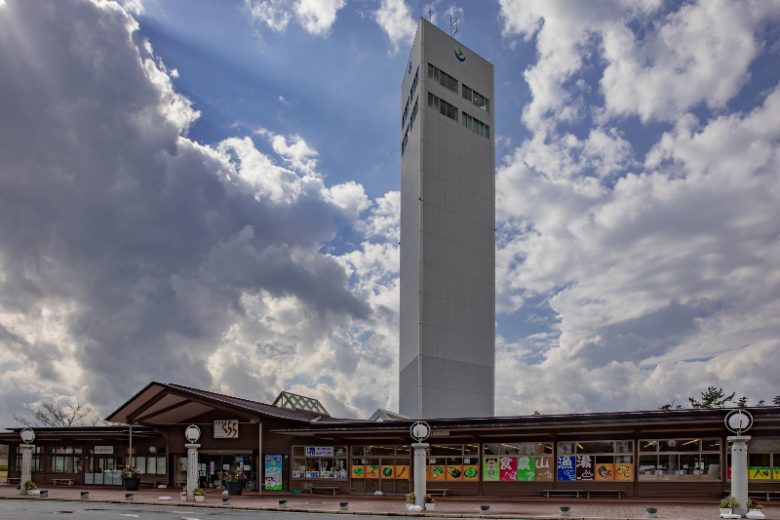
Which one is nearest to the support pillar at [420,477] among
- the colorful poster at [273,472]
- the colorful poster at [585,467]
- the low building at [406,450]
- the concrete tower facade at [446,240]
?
the low building at [406,450]

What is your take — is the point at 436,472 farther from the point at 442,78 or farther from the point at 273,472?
the point at 442,78

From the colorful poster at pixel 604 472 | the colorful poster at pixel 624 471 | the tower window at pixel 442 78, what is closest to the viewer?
the colorful poster at pixel 624 471

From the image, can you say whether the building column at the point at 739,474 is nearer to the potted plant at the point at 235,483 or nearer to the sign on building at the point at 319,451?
the sign on building at the point at 319,451

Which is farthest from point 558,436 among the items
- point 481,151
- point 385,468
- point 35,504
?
point 481,151

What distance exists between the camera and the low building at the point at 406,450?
33.2 meters

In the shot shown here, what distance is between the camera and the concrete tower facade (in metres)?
76.0

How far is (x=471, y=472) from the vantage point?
37844 mm

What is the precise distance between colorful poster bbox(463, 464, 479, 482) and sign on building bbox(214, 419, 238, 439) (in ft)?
45.5

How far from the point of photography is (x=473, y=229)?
8131 centimetres

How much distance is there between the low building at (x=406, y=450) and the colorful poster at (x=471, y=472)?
0.05 m

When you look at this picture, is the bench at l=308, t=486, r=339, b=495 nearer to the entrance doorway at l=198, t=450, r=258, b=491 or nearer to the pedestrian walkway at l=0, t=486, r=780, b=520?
the pedestrian walkway at l=0, t=486, r=780, b=520

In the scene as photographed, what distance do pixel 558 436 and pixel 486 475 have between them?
13.7 ft

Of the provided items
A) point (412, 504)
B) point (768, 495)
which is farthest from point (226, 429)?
point (768, 495)

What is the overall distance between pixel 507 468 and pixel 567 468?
9.56 feet
